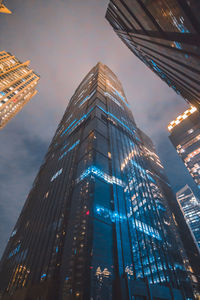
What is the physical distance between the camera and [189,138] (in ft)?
236

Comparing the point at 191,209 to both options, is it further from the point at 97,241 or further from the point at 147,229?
the point at 97,241

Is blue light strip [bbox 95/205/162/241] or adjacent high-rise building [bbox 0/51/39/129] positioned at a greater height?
adjacent high-rise building [bbox 0/51/39/129]

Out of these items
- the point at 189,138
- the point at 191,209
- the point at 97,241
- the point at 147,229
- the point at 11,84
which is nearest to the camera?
the point at 97,241

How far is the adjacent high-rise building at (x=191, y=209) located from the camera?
115 m

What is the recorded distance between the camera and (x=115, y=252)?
61.5 feet

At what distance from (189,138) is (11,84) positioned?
99.4 m

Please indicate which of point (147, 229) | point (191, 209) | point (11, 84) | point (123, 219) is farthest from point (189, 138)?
point (11, 84)

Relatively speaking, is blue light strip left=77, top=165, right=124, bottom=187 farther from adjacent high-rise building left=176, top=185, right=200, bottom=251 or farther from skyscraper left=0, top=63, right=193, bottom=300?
adjacent high-rise building left=176, top=185, right=200, bottom=251

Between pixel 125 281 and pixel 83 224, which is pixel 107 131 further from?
pixel 125 281

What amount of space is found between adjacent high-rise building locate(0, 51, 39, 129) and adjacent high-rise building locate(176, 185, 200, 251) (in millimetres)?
155609

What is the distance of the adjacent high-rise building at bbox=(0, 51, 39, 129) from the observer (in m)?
70.4

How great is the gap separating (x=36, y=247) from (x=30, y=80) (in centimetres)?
10827

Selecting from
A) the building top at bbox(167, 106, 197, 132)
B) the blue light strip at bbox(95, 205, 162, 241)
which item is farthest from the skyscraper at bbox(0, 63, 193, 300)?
the building top at bbox(167, 106, 197, 132)

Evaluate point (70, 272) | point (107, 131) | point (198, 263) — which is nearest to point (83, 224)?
point (70, 272)
